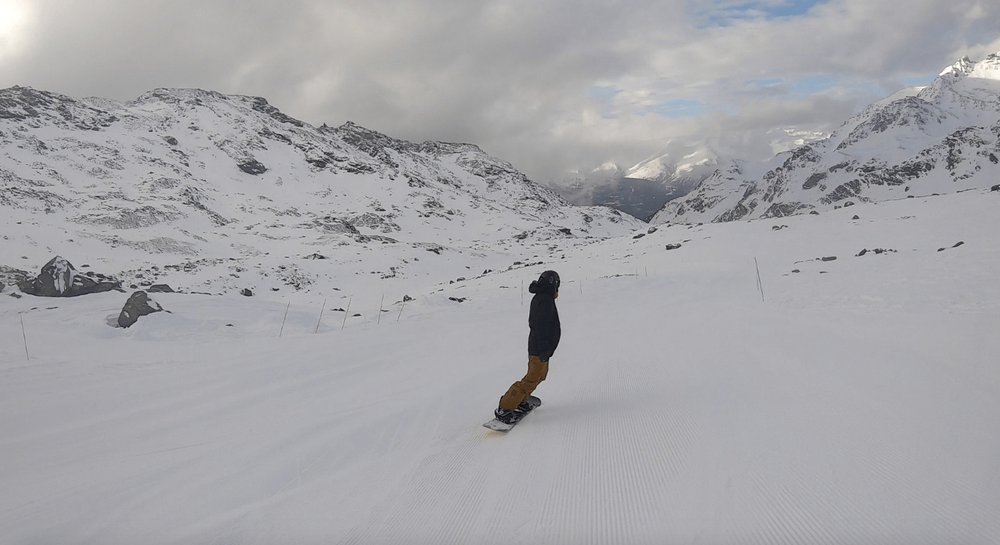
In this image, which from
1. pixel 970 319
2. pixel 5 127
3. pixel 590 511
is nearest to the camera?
pixel 590 511

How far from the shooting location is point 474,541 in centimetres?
340

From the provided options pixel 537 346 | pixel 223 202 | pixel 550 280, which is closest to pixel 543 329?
pixel 537 346

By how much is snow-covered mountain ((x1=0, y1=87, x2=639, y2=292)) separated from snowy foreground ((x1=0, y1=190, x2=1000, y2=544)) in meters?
29.8

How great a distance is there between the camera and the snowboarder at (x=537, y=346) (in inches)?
230

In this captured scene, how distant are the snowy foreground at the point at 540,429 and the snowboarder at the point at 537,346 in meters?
0.28

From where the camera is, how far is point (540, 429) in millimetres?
5582

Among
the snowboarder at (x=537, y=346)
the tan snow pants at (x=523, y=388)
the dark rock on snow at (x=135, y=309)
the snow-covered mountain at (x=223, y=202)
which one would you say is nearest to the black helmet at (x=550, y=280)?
the snowboarder at (x=537, y=346)

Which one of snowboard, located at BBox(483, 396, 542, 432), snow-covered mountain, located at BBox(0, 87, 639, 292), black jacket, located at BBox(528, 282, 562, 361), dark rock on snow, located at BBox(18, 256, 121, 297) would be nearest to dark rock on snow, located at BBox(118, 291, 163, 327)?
dark rock on snow, located at BBox(18, 256, 121, 297)

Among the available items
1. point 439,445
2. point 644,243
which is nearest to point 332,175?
point 644,243

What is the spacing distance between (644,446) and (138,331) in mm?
12306

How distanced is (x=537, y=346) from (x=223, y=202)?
91.3 meters

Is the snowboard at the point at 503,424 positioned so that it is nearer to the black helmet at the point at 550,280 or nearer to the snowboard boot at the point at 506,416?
the snowboard boot at the point at 506,416

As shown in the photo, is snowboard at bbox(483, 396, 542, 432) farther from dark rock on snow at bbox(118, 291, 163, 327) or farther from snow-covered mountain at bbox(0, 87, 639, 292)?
snow-covered mountain at bbox(0, 87, 639, 292)

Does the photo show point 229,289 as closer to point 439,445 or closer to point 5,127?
point 439,445
